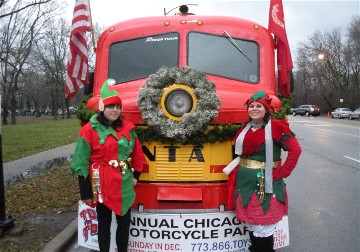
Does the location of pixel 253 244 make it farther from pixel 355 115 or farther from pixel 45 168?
pixel 355 115

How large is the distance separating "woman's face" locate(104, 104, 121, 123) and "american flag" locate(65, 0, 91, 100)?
2104mm

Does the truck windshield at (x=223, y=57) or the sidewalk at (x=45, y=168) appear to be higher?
the truck windshield at (x=223, y=57)

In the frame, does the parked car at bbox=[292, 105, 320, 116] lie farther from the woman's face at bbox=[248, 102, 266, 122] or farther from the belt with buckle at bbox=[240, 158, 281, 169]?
the woman's face at bbox=[248, 102, 266, 122]

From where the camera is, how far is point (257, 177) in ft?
12.3

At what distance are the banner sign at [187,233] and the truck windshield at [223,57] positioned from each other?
5.93 feet

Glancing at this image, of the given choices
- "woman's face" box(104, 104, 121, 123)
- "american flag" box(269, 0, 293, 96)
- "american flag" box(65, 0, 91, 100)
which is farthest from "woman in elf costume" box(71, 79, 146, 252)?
"american flag" box(269, 0, 293, 96)

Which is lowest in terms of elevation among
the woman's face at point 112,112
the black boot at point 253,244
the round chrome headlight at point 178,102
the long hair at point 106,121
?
the black boot at point 253,244

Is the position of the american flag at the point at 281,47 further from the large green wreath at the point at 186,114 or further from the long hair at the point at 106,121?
the long hair at the point at 106,121

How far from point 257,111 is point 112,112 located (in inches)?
50.0

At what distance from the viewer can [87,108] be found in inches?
183

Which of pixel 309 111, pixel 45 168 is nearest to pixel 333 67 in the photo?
pixel 309 111

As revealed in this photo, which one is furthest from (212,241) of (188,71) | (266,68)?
(266,68)

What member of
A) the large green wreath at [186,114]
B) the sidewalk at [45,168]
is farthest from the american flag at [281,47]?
the sidewalk at [45,168]

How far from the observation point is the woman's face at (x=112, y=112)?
12.5 feet
